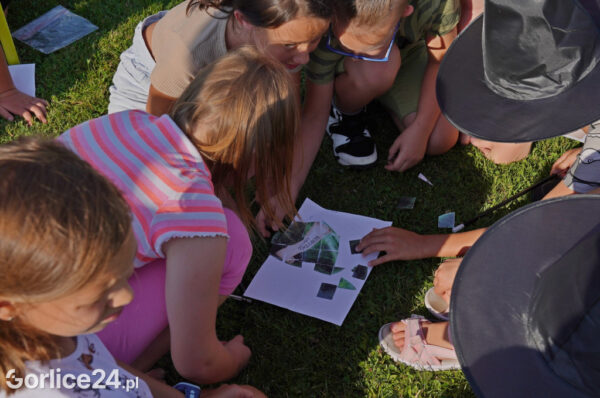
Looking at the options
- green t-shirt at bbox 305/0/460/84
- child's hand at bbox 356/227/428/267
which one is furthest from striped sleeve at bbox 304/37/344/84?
child's hand at bbox 356/227/428/267

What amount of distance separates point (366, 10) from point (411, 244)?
823 millimetres

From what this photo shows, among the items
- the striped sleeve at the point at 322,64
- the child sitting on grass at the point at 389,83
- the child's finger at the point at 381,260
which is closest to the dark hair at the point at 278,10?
the child sitting on grass at the point at 389,83

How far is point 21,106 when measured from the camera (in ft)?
9.25

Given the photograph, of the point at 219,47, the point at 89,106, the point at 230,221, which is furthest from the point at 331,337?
the point at 89,106

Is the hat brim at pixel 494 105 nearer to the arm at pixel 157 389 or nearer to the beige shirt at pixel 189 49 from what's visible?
the beige shirt at pixel 189 49

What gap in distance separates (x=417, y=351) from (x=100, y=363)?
1.03 meters

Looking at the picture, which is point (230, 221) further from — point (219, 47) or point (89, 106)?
point (89, 106)

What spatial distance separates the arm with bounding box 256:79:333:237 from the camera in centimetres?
238

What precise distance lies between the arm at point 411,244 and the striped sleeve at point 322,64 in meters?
0.63

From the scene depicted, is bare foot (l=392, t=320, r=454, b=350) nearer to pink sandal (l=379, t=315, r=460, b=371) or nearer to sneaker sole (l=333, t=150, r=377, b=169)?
pink sandal (l=379, t=315, r=460, b=371)

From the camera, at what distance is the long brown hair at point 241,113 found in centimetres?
156

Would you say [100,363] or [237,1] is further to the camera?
[237,1]

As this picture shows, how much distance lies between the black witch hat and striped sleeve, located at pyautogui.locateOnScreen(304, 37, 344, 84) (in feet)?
1.90

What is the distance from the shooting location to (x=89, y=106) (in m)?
2.86
